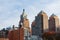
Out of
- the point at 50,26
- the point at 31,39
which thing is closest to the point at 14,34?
the point at 31,39

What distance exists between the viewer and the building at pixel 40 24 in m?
33.8

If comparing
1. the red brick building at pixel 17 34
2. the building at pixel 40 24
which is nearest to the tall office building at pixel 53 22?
the building at pixel 40 24

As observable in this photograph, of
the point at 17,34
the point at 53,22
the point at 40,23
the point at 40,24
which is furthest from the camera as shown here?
the point at 53,22

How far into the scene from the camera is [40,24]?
34312mm

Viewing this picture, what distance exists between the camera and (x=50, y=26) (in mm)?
35562

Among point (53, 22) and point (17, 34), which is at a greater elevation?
point (53, 22)

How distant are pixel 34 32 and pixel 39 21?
239 cm

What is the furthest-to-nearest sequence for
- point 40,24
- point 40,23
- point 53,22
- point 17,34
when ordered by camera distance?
point 53,22
point 40,23
point 40,24
point 17,34

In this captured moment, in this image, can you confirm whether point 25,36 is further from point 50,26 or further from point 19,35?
point 50,26

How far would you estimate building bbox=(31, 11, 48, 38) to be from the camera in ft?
111

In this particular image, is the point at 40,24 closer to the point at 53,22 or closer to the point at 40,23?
the point at 40,23

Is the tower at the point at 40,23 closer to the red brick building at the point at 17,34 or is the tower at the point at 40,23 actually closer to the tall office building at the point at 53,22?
the tall office building at the point at 53,22

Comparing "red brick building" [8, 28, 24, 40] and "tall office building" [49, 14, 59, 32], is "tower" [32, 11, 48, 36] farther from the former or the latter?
"red brick building" [8, 28, 24, 40]

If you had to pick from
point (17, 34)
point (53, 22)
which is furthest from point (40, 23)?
point (17, 34)
